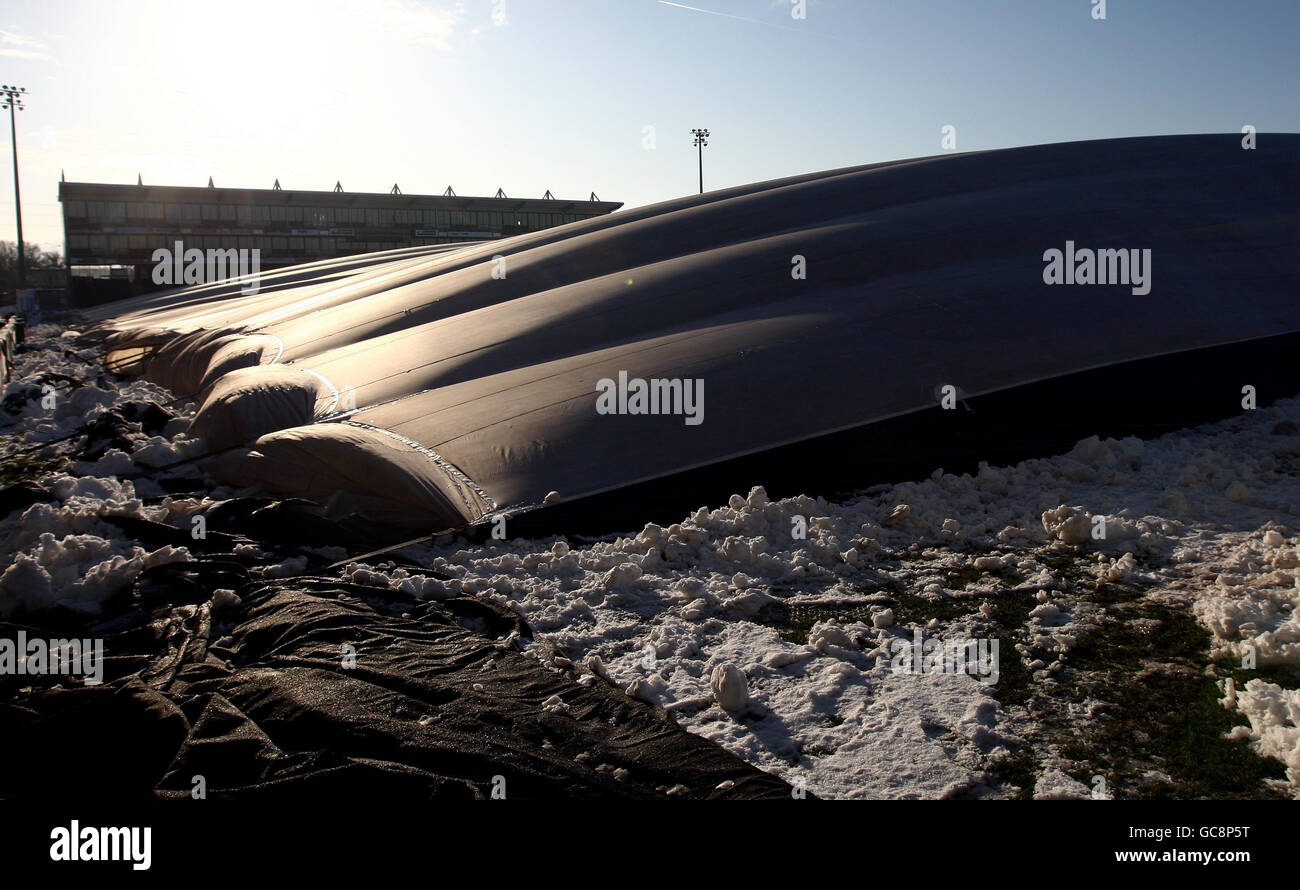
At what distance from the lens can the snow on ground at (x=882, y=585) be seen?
3.08m

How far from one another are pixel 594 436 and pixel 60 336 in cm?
2493

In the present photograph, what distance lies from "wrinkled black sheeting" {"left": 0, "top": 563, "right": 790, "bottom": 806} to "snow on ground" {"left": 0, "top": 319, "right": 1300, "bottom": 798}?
9.2 inches

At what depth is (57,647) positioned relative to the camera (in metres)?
3.95

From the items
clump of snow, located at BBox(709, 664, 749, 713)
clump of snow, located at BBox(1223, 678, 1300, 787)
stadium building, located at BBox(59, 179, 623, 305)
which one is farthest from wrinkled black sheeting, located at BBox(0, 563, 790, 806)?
stadium building, located at BBox(59, 179, 623, 305)

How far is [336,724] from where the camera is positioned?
3129mm

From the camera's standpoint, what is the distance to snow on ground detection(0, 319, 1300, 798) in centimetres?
308

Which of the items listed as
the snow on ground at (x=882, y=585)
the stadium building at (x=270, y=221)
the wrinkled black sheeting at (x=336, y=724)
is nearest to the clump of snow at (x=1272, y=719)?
the snow on ground at (x=882, y=585)

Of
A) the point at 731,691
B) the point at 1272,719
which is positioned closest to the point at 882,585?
the point at 731,691

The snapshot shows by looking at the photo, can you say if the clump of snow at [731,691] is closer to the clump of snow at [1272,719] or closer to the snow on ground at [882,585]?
the snow on ground at [882,585]

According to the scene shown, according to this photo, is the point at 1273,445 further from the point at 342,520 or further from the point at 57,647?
the point at 57,647

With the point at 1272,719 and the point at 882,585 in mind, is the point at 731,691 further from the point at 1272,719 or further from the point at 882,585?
the point at 1272,719

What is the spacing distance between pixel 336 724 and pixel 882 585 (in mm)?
2536

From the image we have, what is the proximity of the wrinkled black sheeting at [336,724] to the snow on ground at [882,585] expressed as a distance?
0.76ft
